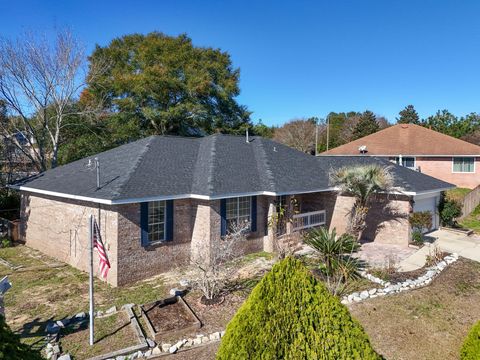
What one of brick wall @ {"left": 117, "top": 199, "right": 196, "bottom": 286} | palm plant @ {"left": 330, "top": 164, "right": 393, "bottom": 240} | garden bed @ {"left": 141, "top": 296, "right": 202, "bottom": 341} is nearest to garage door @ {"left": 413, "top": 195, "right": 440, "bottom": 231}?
palm plant @ {"left": 330, "top": 164, "right": 393, "bottom": 240}

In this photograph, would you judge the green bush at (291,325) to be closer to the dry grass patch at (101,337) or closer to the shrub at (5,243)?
the dry grass patch at (101,337)

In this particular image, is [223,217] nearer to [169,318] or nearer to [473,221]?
[169,318]

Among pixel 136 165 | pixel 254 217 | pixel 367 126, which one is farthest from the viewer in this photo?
pixel 367 126

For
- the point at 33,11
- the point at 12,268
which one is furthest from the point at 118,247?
the point at 33,11

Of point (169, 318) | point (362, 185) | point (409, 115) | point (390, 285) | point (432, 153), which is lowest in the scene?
point (169, 318)

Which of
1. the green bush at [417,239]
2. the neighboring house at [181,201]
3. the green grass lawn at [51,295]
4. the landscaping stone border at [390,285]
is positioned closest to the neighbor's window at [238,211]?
the neighboring house at [181,201]

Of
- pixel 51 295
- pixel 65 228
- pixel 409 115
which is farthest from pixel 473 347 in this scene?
pixel 409 115
